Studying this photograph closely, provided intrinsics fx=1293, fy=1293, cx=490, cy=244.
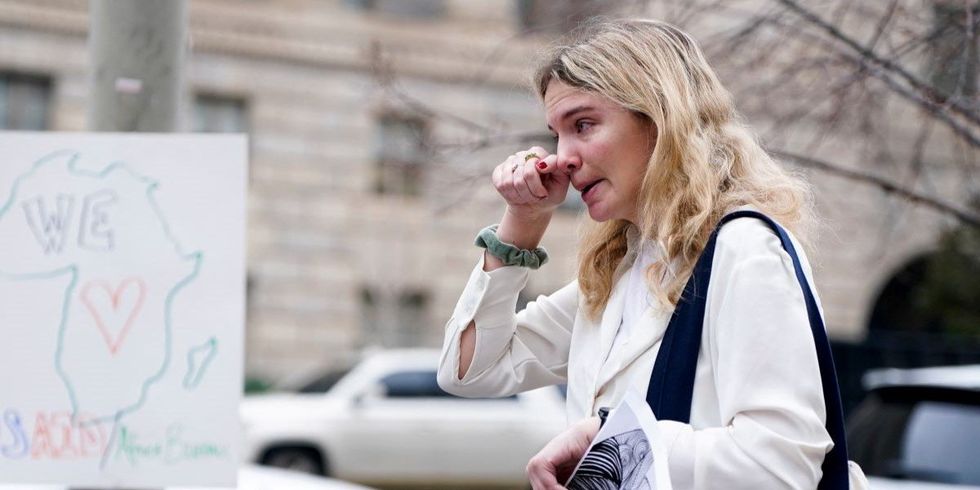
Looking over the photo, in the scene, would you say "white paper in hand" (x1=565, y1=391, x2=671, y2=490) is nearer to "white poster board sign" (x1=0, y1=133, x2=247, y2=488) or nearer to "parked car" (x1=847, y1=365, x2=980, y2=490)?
"white poster board sign" (x1=0, y1=133, x2=247, y2=488)

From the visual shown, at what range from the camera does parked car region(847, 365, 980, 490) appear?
17.1 feet

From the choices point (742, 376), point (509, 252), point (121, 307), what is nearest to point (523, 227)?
point (509, 252)

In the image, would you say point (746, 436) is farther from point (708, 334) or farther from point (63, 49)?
point (63, 49)

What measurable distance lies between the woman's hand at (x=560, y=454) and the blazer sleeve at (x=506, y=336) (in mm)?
487

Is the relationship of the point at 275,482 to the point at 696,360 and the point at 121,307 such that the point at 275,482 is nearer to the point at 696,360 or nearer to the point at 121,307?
the point at 121,307

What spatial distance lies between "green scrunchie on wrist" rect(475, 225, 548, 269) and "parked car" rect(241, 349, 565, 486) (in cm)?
1107

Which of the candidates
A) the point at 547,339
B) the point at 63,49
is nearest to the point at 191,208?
the point at 547,339

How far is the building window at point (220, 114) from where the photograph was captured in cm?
2069

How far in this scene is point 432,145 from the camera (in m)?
6.60

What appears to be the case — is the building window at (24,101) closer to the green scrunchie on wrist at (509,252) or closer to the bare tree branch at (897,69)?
the bare tree branch at (897,69)

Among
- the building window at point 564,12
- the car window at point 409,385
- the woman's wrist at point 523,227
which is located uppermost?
the building window at point 564,12

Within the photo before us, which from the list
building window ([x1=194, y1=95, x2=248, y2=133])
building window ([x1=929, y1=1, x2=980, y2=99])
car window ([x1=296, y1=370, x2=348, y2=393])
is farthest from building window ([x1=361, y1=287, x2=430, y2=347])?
building window ([x1=929, y1=1, x2=980, y2=99])

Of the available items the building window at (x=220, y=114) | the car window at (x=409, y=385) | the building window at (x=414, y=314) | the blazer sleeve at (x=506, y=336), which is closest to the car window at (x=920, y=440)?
the blazer sleeve at (x=506, y=336)

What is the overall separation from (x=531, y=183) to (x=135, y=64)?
139 centimetres
